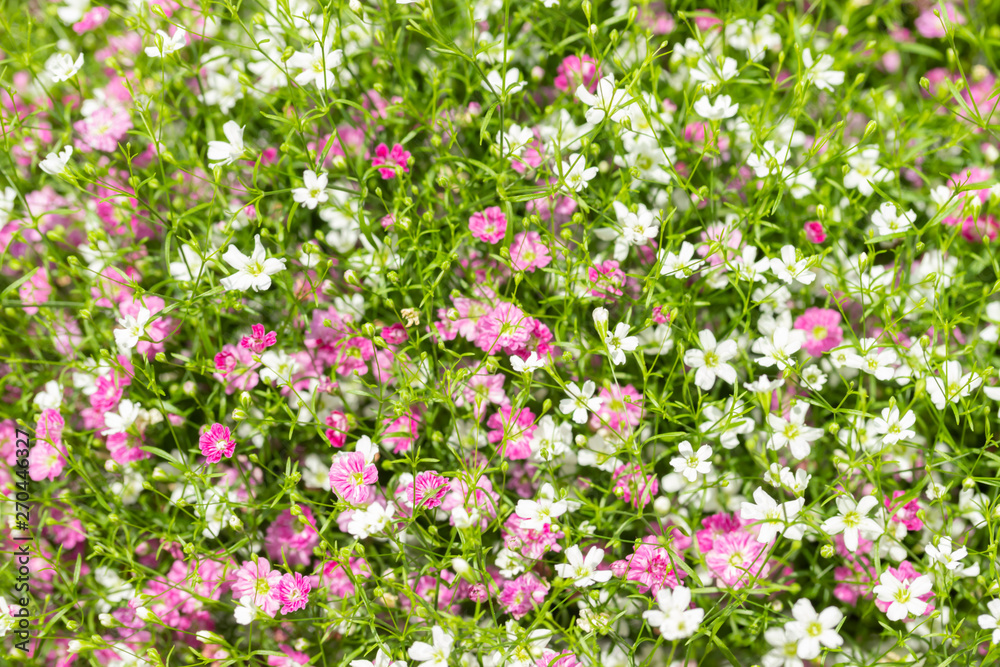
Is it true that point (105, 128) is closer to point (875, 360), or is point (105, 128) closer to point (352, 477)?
point (352, 477)

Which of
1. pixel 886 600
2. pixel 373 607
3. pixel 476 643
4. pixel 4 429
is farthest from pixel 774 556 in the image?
A: pixel 4 429

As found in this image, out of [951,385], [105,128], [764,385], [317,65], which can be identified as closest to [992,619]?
[951,385]

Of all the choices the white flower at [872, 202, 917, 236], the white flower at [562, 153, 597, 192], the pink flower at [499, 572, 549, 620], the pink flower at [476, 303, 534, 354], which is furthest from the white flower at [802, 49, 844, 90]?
the pink flower at [499, 572, 549, 620]

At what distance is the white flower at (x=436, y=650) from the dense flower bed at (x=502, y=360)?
0.02m

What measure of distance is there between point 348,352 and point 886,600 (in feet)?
3.12

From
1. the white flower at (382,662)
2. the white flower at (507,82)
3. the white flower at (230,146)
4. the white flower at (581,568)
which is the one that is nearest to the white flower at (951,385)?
the white flower at (581,568)

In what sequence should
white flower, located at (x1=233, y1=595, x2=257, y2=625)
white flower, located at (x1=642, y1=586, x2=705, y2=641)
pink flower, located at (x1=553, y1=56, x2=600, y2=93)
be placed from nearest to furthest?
white flower, located at (x1=642, y1=586, x2=705, y2=641) < white flower, located at (x1=233, y1=595, x2=257, y2=625) < pink flower, located at (x1=553, y1=56, x2=600, y2=93)

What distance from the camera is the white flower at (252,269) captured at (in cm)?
112

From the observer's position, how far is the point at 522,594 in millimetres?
1167

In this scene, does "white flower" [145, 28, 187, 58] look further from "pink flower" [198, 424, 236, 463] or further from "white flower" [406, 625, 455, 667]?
"white flower" [406, 625, 455, 667]

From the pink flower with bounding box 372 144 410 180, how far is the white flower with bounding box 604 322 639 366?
1.52ft

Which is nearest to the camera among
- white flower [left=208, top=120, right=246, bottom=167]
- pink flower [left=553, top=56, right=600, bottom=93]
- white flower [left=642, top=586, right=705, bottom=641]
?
white flower [left=642, top=586, right=705, bottom=641]

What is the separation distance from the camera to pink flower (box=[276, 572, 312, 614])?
1.10 meters

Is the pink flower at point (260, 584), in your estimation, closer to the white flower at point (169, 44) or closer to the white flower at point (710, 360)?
the white flower at point (710, 360)
